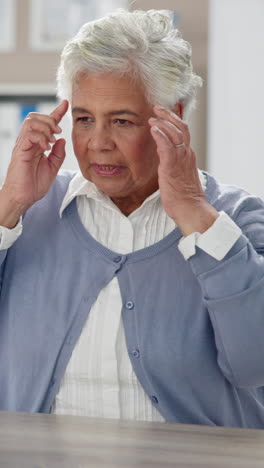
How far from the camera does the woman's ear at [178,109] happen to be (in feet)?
5.49

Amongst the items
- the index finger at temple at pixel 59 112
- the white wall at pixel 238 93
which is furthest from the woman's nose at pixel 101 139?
the white wall at pixel 238 93

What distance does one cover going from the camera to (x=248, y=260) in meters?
1.45

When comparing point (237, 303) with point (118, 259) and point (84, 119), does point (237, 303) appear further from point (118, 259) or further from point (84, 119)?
point (84, 119)

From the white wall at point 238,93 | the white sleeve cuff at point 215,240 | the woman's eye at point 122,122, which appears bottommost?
the white wall at point 238,93

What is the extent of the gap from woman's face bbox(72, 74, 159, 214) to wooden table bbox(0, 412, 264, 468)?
0.57m

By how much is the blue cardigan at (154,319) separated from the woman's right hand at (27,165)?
3.2 inches

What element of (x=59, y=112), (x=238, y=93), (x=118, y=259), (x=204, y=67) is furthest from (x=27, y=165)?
(x=204, y=67)

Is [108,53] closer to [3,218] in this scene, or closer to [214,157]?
[3,218]

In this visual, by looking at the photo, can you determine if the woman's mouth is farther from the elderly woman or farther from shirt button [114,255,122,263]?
shirt button [114,255,122,263]

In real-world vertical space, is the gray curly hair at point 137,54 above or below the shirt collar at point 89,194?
above

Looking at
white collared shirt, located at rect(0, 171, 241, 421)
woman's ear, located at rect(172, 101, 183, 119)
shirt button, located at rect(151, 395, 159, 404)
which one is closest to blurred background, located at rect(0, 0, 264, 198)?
woman's ear, located at rect(172, 101, 183, 119)

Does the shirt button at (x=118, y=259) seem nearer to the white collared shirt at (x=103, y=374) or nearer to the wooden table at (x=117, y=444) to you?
the white collared shirt at (x=103, y=374)

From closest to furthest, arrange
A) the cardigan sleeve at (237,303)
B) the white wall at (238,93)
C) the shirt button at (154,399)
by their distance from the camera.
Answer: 1. the cardigan sleeve at (237,303)
2. the shirt button at (154,399)
3. the white wall at (238,93)

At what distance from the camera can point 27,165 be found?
1675 millimetres
